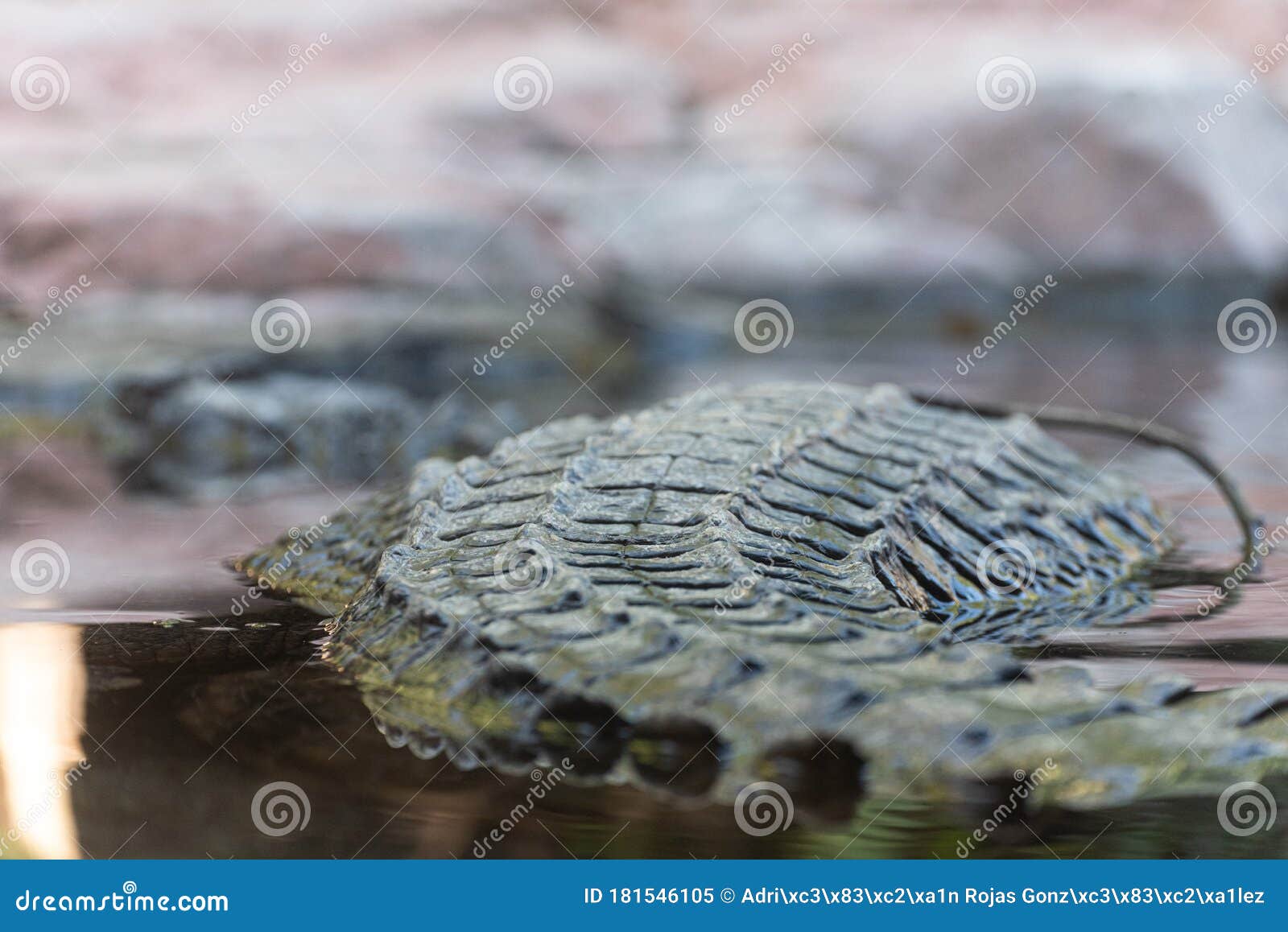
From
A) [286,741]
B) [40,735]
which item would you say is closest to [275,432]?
[40,735]

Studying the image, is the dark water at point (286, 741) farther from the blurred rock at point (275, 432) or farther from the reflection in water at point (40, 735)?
the blurred rock at point (275, 432)

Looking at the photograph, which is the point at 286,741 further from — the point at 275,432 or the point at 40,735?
the point at 275,432

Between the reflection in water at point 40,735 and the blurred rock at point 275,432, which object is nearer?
the reflection in water at point 40,735

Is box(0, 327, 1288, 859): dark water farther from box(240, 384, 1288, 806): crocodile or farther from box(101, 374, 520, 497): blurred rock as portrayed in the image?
box(101, 374, 520, 497): blurred rock

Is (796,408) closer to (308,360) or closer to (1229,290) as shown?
(308,360)

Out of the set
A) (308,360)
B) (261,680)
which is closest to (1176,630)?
(261,680)

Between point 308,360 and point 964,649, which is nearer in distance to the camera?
point 964,649

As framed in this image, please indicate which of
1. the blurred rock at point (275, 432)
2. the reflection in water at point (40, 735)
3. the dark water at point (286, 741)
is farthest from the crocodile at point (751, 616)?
the blurred rock at point (275, 432)
